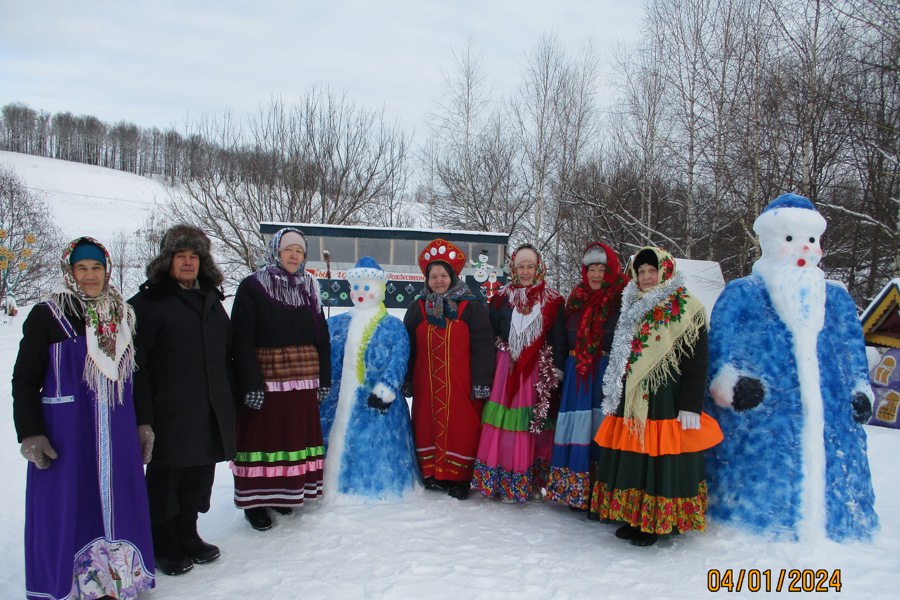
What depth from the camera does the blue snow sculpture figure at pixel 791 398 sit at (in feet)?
10.2

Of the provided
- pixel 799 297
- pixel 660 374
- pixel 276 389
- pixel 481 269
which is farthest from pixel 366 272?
pixel 481 269

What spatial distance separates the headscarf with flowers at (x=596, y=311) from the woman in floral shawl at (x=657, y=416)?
267mm

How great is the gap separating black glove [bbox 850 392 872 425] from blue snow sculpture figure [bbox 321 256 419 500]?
2665 millimetres

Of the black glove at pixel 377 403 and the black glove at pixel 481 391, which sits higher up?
the black glove at pixel 481 391

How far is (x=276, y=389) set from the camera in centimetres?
334

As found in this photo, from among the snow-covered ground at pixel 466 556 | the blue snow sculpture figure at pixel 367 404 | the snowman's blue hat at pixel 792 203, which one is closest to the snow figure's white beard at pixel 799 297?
the snowman's blue hat at pixel 792 203

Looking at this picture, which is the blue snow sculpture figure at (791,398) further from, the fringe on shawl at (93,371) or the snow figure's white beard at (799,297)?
the fringe on shawl at (93,371)

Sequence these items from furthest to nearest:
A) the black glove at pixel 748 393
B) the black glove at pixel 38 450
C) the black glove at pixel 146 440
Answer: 1. the black glove at pixel 748 393
2. the black glove at pixel 146 440
3. the black glove at pixel 38 450

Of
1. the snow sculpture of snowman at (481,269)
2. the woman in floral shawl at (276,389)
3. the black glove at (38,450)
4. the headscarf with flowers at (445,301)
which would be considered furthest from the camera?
the snow sculpture of snowman at (481,269)

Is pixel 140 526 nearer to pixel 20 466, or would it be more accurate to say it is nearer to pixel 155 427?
pixel 155 427

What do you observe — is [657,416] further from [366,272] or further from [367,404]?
[366,272]

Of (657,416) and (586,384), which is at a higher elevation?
(586,384)

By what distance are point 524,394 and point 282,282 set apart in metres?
1.72
